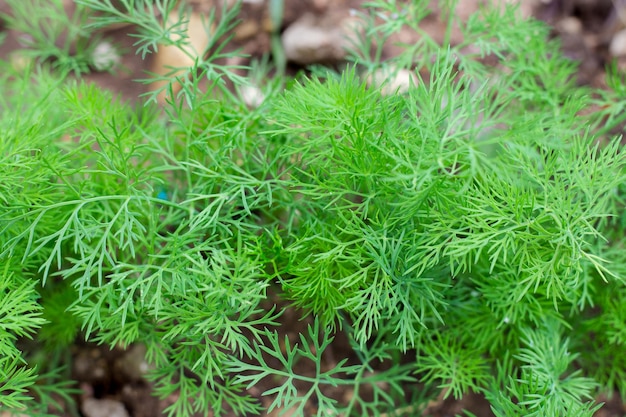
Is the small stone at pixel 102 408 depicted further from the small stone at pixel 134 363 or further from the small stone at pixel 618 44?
the small stone at pixel 618 44

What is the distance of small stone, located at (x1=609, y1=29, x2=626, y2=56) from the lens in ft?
5.71

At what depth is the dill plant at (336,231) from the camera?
3.35 feet

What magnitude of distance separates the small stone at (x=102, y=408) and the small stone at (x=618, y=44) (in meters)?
1.65

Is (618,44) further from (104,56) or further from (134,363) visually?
(134,363)

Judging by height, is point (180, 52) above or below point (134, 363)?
above

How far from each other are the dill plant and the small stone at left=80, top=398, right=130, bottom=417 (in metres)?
0.11

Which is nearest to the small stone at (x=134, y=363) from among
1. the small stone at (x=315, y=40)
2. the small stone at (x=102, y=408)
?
the small stone at (x=102, y=408)

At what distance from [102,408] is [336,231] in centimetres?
72

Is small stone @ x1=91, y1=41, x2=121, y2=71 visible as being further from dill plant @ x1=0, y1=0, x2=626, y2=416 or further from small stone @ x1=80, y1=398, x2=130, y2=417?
small stone @ x1=80, y1=398, x2=130, y2=417

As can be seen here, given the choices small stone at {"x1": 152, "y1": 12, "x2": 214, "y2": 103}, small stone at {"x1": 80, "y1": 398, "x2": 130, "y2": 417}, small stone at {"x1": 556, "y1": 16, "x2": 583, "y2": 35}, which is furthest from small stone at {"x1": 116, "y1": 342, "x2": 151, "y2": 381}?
small stone at {"x1": 556, "y1": 16, "x2": 583, "y2": 35}

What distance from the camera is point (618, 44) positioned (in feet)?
5.73

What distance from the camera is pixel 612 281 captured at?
4.28 ft

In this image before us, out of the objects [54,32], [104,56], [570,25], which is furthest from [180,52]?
[570,25]

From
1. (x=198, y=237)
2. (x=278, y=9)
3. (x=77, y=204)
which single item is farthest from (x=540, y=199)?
(x=278, y=9)
